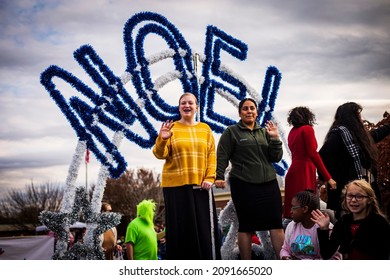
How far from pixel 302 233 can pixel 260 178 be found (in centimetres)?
66

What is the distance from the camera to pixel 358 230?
3.91 meters

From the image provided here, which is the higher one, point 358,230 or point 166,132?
point 166,132

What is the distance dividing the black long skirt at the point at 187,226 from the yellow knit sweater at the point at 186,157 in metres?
0.08

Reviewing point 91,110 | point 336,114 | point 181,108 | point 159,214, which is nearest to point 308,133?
point 336,114

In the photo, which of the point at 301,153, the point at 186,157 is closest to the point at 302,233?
the point at 186,157

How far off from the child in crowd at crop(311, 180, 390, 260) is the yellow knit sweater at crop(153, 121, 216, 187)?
1.00 m

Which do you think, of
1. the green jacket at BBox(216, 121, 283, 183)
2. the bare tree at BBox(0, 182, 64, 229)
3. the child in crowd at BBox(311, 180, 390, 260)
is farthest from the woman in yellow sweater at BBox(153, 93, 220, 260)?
the bare tree at BBox(0, 182, 64, 229)

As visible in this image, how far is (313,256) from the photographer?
4250 millimetres

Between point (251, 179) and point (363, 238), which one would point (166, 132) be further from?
point (363, 238)

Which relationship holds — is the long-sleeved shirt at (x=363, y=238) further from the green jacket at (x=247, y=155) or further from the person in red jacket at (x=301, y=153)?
the person in red jacket at (x=301, y=153)

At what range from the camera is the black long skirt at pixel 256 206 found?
4.80 m

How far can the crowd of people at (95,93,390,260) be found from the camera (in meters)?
4.38
